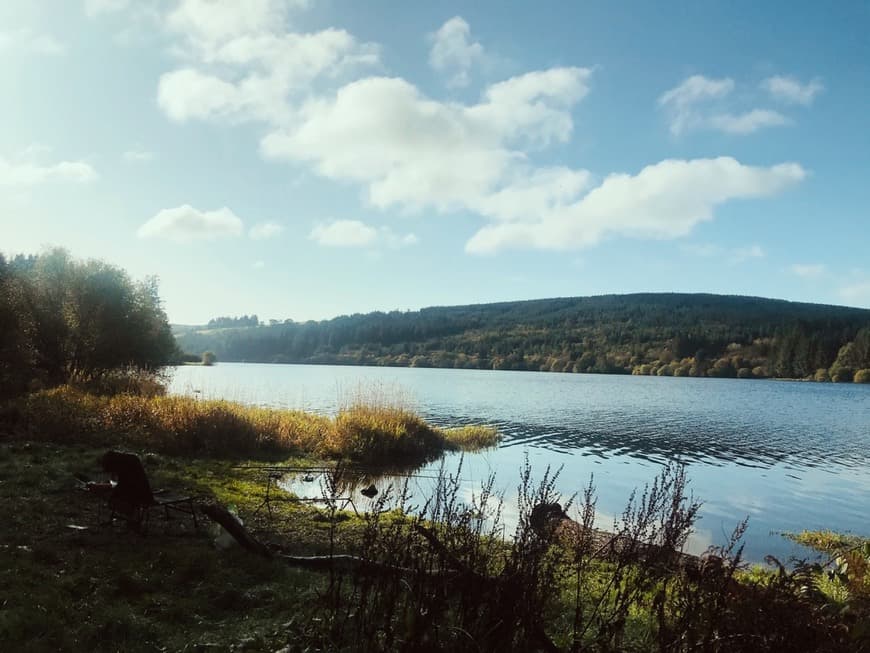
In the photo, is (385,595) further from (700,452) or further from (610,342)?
(610,342)

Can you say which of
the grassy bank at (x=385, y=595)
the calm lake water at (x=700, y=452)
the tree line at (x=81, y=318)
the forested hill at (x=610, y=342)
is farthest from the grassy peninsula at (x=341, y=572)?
the forested hill at (x=610, y=342)

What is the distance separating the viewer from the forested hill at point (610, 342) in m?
117

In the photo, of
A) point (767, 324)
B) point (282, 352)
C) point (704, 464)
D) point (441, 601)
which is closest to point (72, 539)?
point (441, 601)

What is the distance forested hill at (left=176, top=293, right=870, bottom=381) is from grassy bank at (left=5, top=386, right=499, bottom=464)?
88405 mm

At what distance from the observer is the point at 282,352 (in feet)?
538

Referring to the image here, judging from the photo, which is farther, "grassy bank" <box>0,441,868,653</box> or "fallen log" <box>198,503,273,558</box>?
"fallen log" <box>198,503,273,558</box>

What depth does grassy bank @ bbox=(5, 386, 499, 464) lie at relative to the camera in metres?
15.9

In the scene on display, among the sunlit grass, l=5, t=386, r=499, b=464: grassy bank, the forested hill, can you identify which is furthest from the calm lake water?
the forested hill

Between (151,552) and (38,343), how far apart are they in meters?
25.2

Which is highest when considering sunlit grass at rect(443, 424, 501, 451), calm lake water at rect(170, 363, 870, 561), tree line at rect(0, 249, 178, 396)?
tree line at rect(0, 249, 178, 396)

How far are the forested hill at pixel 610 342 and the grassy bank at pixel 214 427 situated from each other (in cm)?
8841

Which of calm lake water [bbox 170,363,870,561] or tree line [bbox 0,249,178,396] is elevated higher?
tree line [bbox 0,249,178,396]

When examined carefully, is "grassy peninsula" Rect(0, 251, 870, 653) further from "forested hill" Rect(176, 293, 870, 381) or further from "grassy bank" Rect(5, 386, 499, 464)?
"forested hill" Rect(176, 293, 870, 381)

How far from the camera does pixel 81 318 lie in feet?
91.7
